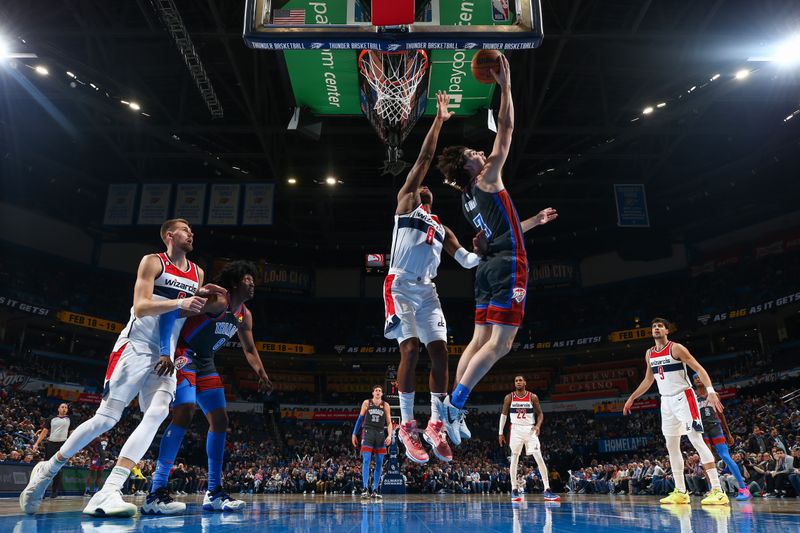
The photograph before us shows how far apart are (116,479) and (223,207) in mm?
16485

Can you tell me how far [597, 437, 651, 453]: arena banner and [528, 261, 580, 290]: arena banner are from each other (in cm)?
1094

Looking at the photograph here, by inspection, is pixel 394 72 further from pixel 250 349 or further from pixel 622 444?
pixel 622 444

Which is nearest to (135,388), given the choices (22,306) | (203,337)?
(203,337)

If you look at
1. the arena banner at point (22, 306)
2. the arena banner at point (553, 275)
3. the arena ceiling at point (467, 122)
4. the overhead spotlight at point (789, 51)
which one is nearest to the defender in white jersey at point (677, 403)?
the arena ceiling at point (467, 122)

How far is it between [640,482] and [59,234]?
30.6 m

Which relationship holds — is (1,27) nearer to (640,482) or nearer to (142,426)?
(142,426)

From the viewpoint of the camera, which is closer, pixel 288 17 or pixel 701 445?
pixel 288 17

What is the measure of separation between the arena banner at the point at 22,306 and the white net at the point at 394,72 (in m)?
24.0

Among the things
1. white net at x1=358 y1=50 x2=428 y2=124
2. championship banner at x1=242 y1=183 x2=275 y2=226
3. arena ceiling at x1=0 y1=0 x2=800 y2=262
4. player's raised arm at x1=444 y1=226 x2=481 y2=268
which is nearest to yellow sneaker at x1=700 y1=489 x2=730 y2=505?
player's raised arm at x1=444 y1=226 x2=481 y2=268

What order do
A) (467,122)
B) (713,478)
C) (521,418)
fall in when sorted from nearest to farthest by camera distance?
(713,478) → (521,418) → (467,122)

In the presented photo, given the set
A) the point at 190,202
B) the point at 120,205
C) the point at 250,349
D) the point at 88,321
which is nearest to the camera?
the point at 250,349

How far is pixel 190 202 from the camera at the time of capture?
67.1 feet

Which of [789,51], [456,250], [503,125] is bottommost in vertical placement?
[456,250]

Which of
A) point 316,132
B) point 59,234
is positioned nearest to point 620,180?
point 316,132
